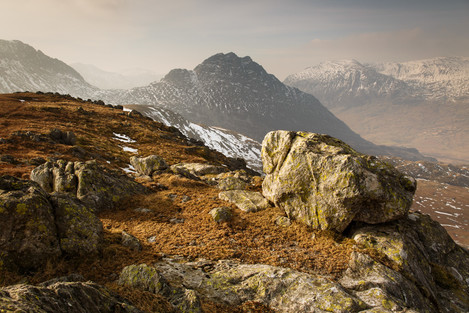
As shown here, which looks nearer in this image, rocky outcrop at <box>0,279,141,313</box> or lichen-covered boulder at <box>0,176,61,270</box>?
rocky outcrop at <box>0,279,141,313</box>

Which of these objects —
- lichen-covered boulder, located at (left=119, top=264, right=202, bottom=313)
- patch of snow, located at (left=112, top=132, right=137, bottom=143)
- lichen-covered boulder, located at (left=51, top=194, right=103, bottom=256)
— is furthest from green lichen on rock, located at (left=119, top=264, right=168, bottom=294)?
patch of snow, located at (left=112, top=132, right=137, bottom=143)

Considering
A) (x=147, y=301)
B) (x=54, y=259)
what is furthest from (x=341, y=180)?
(x=54, y=259)

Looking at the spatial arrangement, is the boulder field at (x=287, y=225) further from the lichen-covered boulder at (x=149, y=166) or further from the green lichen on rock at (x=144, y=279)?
the lichen-covered boulder at (x=149, y=166)

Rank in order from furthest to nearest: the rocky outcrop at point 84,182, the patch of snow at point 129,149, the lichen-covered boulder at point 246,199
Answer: the patch of snow at point 129,149
the lichen-covered boulder at point 246,199
the rocky outcrop at point 84,182

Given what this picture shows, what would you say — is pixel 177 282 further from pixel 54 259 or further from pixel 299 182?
pixel 299 182

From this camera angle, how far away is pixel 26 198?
10648mm

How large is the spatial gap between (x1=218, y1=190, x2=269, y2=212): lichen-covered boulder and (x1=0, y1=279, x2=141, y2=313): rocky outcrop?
1389 centimetres

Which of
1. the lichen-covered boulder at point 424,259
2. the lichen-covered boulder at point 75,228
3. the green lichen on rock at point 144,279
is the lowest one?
the lichen-covered boulder at point 424,259

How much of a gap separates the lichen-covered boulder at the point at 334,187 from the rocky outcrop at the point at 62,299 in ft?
44.1

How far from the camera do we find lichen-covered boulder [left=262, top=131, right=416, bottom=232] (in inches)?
627

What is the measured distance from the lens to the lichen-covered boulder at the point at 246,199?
2069 cm

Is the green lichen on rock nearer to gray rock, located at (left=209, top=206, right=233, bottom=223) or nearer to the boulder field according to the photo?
the boulder field

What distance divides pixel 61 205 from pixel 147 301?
292 inches

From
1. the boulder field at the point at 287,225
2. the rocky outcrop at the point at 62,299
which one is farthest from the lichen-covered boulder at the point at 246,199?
the rocky outcrop at the point at 62,299
